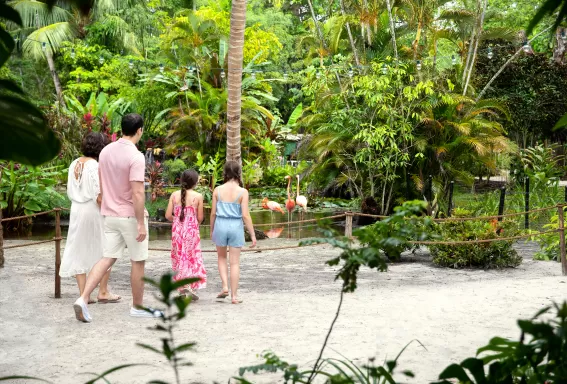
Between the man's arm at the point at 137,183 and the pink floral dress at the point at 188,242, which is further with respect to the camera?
the pink floral dress at the point at 188,242

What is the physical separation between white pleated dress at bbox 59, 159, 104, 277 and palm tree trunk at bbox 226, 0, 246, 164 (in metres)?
5.84

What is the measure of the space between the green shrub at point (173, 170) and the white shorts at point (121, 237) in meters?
14.5

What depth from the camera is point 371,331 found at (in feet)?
21.1

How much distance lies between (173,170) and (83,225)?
14094mm

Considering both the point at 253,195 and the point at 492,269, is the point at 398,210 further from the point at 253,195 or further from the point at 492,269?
the point at 253,195

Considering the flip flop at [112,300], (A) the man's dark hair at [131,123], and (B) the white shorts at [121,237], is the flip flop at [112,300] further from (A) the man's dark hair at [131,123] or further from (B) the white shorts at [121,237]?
(A) the man's dark hair at [131,123]

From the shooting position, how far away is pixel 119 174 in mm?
6695

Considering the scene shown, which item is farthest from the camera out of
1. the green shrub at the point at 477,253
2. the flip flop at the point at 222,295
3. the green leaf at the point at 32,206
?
the green leaf at the point at 32,206

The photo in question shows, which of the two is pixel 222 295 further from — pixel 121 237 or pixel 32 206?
pixel 32 206

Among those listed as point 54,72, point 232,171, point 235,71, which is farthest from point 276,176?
point 232,171

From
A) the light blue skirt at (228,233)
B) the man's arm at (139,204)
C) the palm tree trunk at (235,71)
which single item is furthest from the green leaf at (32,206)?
the man's arm at (139,204)

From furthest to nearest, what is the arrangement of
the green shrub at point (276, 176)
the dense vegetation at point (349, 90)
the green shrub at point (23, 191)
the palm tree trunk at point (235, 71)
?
the green shrub at point (276, 176) < the dense vegetation at point (349, 90) < the green shrub at point (23, 191) < the palm tree trunk at point (235, 71)

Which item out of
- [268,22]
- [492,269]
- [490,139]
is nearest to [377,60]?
[490,139]

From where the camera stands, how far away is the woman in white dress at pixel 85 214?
718cm
